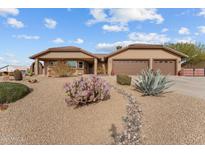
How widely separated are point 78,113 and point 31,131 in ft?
6.08

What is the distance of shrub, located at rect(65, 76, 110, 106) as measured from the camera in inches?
355

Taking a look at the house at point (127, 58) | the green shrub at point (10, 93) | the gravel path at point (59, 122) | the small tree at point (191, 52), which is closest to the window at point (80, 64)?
the house at point (127, 58)

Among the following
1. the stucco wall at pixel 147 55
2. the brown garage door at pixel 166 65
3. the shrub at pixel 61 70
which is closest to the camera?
the shrub at pixel 61 70

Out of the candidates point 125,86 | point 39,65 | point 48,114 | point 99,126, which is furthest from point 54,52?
point 99,126

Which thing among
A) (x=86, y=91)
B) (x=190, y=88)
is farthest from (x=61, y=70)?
(x=86, y=91)

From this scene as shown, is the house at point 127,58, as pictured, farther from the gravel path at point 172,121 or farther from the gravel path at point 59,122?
the gravel path at point 172,121

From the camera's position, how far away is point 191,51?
2004 inches

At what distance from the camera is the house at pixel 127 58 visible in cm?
3123

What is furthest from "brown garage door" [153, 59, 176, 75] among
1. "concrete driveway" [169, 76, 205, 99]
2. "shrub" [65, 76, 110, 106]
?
"shrub" [65, 76, 110, 106]

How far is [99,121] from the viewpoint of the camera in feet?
24.7

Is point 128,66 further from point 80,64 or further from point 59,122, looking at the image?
point 59,122

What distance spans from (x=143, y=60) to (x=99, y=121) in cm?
2515
